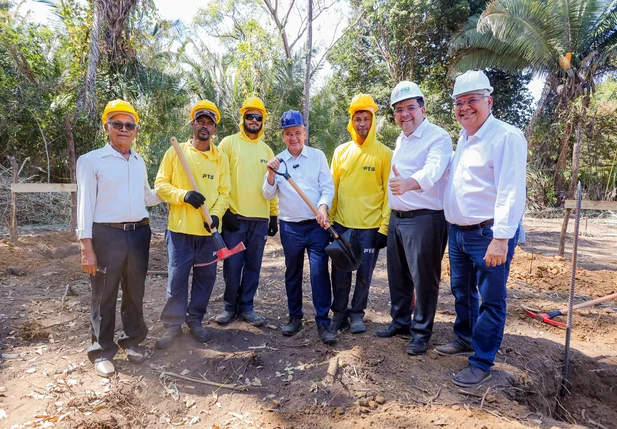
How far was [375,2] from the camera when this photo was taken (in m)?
17.6

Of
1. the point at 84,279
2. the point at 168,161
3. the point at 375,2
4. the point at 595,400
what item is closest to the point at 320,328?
the point at 168,161

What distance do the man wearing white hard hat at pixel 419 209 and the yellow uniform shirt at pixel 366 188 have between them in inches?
8.4

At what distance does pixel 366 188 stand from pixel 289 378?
69.5 inches

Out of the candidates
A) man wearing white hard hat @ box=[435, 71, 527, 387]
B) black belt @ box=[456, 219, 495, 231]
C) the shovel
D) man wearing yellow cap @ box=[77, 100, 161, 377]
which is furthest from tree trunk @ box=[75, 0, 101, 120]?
black belt @ box=[456, 219, 495, 231]

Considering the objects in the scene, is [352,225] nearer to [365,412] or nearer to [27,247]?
[365,412]

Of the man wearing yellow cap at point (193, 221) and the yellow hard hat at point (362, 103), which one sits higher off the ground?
the yellow hard hat at point (362, 103)

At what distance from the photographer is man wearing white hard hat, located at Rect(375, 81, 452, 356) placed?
339 cm

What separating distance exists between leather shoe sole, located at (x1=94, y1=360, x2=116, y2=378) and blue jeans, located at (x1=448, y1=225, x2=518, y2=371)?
111 inches

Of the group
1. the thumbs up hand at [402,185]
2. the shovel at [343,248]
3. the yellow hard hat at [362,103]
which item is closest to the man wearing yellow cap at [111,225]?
the shovel at [343,248]

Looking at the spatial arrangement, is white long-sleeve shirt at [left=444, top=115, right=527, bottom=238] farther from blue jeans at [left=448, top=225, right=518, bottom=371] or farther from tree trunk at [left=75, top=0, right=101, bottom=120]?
tree trunk at [left=75, top=0, right=101, bottom=120]

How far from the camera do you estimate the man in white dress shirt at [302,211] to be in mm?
3818

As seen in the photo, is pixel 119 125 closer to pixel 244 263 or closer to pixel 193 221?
pixel 193 221

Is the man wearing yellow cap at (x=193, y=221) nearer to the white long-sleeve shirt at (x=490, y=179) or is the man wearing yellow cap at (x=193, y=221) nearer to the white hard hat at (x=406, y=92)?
the white hard hat at (x=406, y=92)

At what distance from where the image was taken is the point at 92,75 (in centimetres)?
966
